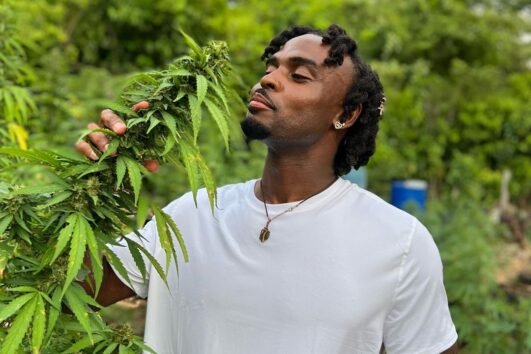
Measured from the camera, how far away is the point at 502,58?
34.9ft

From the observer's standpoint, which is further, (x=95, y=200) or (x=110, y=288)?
Result: (x=110, y=288)

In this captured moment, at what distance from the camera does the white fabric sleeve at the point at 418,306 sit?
202cm

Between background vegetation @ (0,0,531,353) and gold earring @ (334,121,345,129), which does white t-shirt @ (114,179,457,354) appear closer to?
gold earring @ (334,121,345,129)

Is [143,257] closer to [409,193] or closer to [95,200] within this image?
[95,200]

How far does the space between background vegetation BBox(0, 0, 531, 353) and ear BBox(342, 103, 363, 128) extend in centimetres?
31

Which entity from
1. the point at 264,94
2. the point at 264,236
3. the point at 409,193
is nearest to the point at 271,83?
the point at 264,94

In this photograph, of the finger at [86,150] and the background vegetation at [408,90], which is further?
the background vegetation at [408,90]

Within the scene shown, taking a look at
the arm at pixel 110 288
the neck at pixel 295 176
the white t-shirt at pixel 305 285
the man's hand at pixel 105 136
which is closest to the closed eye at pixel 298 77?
the neck at pixel 295 176

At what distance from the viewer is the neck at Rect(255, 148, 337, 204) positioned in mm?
2090

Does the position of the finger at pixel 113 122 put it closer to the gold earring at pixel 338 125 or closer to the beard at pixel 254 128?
the beard at pixel 254 128

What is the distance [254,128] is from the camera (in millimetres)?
1903

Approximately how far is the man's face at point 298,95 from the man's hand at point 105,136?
1.16 feet

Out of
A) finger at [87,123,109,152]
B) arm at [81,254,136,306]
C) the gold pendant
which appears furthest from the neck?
finger at [87,123,109,152]

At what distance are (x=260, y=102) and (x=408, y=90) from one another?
7.49m
